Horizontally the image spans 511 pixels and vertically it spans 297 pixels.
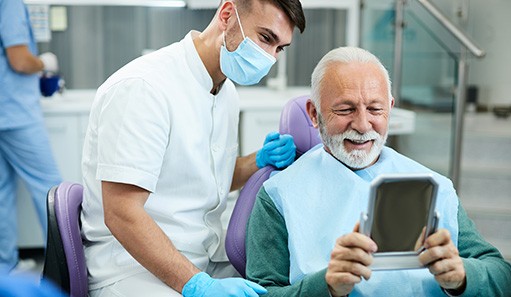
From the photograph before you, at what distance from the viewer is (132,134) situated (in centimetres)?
→ 160

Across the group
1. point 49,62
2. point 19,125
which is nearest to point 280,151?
point 19,125

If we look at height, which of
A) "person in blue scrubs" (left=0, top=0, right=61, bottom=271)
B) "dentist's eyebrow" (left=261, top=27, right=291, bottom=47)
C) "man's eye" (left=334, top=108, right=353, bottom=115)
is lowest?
"person in blue scrubs" (left=0, top=0, right=61, bottom=271)

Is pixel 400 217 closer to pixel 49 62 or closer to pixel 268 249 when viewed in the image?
pixel 268 249

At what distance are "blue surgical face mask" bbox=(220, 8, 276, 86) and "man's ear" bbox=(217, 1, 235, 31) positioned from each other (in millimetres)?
19

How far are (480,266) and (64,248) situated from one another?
987mm

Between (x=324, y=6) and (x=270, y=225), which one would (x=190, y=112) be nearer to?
(x=270, y=225)

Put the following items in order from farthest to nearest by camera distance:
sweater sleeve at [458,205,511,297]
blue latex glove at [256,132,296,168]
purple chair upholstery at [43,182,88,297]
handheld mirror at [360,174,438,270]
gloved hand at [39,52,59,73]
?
gloved hand at [39,52,59,73]
blue latex glove at [256,132,296,168]
purple chair upholstery at [43,182,88,297]
sweater sleeve at [458,205,511,297]
handheld mirror at [360,174,438,270]

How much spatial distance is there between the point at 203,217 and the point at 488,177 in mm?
2439

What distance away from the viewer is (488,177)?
3799 millimetres

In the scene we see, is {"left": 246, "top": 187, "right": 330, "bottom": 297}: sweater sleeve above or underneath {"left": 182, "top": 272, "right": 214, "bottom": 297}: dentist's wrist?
above

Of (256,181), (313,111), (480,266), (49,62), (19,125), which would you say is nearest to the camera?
(480,266)

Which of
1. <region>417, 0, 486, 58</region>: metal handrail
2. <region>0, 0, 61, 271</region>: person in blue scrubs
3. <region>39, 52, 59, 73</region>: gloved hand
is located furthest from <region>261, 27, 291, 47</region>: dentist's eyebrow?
<region>39, 52, 59, 73</region>: gloved hand

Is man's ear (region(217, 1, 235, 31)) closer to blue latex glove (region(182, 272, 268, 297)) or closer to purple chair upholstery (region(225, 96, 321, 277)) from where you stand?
purple chair upholstery (region(225, 96, 321, 277))

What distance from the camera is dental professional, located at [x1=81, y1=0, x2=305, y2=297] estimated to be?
5.22ft
